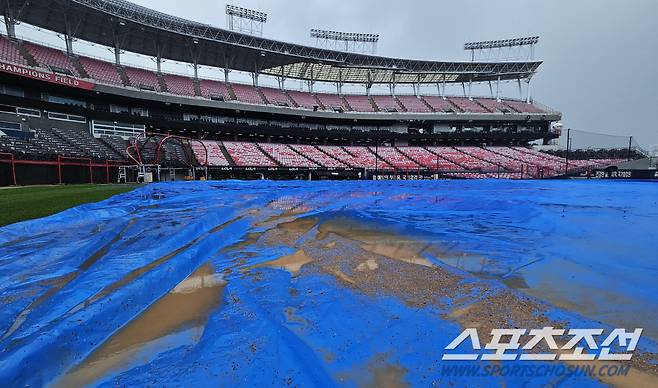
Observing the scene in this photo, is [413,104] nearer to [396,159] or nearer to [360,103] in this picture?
[360,103]

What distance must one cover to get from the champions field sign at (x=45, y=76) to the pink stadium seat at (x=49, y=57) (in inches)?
109

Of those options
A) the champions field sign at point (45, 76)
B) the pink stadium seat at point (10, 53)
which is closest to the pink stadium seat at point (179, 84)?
the champions field sign at point (45, 76)

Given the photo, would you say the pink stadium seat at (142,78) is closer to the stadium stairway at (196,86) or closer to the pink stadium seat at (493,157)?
the stadium stairway at (196,86)

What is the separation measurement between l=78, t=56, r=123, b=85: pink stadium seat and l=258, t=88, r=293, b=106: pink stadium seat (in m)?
17.2

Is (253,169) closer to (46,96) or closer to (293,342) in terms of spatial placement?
(46,96)

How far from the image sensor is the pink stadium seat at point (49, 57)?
25.8m

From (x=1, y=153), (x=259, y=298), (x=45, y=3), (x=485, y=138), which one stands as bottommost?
(x=259, y=298)

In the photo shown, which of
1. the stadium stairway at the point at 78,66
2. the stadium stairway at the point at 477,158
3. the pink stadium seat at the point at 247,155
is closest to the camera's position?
the stadium stairway at the point at 78,66

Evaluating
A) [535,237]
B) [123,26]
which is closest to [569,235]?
[535,237]

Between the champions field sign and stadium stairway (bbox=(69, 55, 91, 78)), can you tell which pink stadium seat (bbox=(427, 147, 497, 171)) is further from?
stadium stairway (bbox=(69, 55, 91, 78))

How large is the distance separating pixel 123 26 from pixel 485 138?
162ft

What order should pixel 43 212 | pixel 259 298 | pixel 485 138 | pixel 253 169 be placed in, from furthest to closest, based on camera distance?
pixel 485 138
pixel 253 169
pixel 43 212
pixel 259 298

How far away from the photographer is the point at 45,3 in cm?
2505

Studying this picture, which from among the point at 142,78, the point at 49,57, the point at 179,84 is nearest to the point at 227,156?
the point at 179,84
